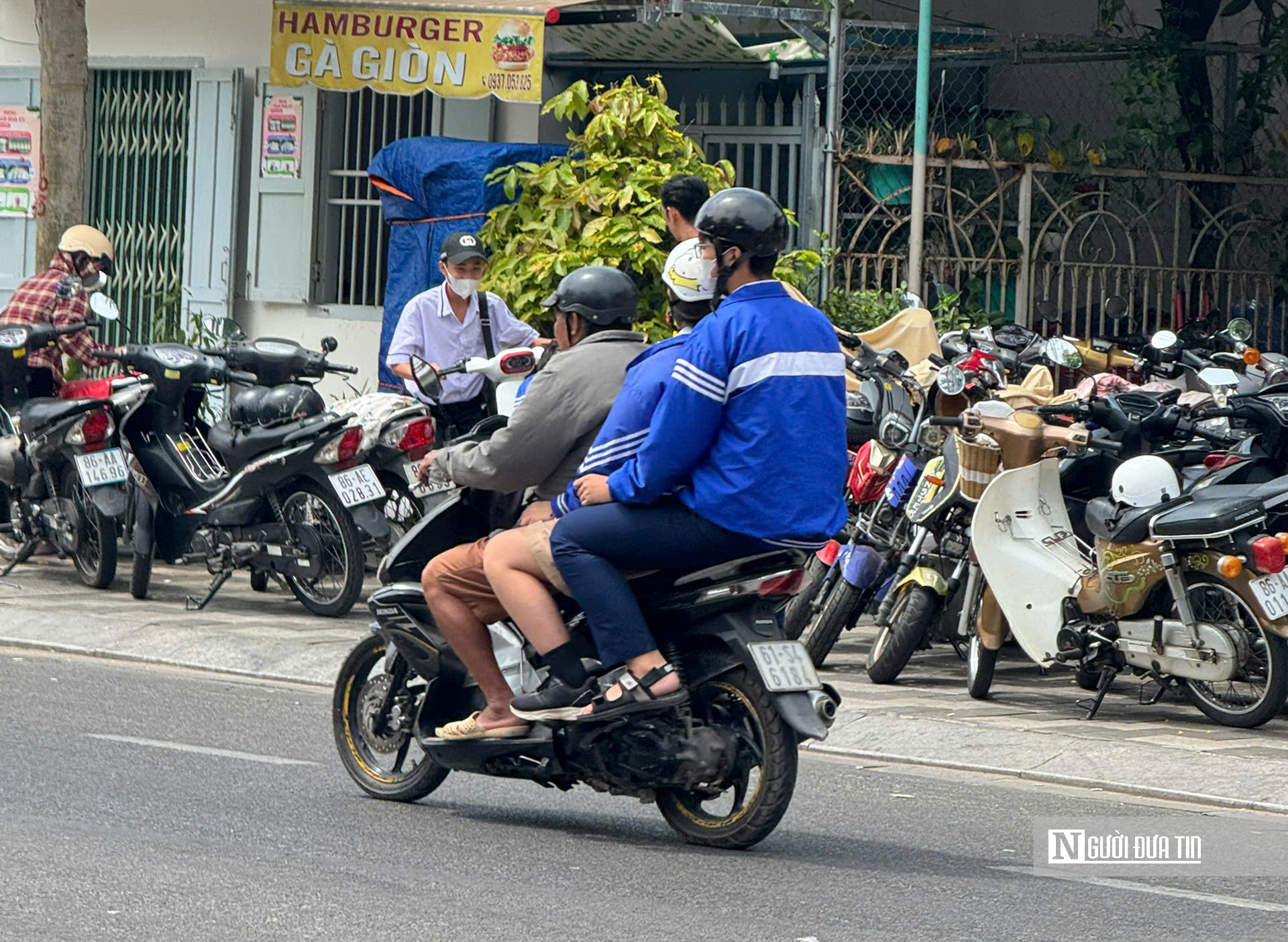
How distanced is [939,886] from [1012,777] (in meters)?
2.06

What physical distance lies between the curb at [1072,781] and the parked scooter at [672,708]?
5.93 ft

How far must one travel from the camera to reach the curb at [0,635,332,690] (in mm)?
9055

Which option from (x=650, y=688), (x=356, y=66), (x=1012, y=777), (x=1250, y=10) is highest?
(x=1250, y=10)

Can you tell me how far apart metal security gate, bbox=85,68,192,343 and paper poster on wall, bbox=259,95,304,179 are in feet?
2.59

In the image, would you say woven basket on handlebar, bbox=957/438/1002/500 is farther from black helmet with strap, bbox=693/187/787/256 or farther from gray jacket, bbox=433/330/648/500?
black helmet with strap, bbox=693/187/787/256

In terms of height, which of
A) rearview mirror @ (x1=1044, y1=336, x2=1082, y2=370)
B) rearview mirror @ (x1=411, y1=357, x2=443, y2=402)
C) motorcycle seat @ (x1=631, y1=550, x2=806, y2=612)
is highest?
rearview mirror @ (x1=1044, y1=336, x2=1082, y2=370)

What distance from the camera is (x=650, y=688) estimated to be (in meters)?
5.62

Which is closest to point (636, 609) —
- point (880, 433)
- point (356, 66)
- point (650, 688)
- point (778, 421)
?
point (650, 688)

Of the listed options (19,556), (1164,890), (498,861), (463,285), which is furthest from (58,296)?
(1164,890)

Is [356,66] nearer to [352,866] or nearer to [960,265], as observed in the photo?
[960,265]

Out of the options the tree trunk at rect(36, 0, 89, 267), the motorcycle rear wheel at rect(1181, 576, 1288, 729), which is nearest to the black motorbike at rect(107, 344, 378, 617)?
the tree trunk at rect(36, 0, 89, 267)

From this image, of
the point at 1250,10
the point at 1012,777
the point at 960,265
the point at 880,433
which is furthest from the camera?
the point at 1250,10

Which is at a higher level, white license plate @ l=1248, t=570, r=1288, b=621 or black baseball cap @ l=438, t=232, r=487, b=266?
black baseball cap @ l=438, t=232, r=487, b=266

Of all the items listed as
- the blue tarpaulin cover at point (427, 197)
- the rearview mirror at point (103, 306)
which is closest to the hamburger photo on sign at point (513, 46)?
the blue tarpaulin cover at point (427, 197)
